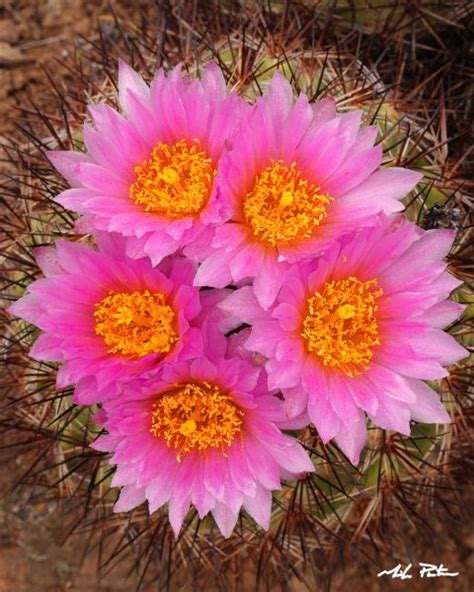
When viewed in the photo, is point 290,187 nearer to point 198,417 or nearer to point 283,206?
point 283,206

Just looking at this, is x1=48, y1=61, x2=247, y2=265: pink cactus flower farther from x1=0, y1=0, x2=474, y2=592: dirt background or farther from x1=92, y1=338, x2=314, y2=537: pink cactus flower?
x1=0, y1=0, x2=474, y2=592: dirt background

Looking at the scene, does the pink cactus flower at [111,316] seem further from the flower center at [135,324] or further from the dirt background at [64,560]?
the dirt background at [64,560]

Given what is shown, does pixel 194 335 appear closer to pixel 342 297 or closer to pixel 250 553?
pixel 342 297

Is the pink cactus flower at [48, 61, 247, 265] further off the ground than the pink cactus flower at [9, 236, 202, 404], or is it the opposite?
the pink cactus flower at [48, 61, 247, 265]
